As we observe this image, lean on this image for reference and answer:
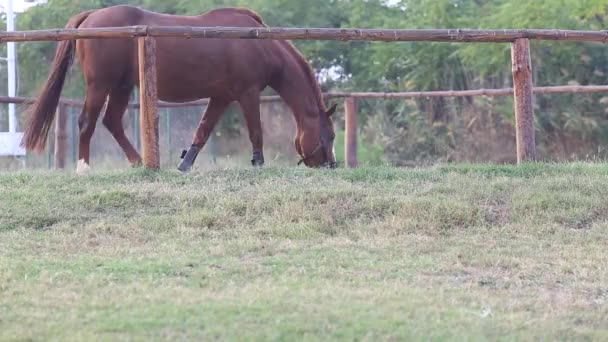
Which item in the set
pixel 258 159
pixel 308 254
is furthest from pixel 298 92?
pixel 308 254

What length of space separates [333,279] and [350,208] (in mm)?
1883

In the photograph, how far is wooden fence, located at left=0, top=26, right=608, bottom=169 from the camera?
8703mm

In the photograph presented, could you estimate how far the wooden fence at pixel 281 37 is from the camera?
28.6ft

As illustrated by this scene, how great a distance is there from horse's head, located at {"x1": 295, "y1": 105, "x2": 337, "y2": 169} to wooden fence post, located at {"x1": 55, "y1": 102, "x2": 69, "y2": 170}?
4032mm

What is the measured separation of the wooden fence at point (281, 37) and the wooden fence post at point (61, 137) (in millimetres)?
4754

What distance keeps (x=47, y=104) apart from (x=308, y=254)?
166 inches

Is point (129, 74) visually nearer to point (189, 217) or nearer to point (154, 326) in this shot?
point (189, 217)

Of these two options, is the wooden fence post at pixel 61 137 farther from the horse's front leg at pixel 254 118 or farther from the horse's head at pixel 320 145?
the horse's front leg at pixel 254 118

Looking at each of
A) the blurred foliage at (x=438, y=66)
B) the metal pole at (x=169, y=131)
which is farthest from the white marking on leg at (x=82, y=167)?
the blurred foliage at (x=438, y=66)

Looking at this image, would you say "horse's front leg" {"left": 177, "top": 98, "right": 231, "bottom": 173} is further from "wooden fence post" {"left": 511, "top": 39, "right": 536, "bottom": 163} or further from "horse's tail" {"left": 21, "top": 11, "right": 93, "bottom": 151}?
"wooden fence post" {"left": 511, "top": 39, "right": 536, "bottom": 163}

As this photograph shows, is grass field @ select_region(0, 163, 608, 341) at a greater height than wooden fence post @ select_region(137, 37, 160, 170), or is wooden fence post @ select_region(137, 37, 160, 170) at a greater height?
wooden fence post @ select_region(137, 37, 160, 170)

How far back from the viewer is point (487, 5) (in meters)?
20.1

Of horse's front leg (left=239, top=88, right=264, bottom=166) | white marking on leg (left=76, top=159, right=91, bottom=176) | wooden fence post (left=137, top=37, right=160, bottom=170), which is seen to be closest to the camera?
wooden fence post (left=137, top=37, right=160, bottom=170)

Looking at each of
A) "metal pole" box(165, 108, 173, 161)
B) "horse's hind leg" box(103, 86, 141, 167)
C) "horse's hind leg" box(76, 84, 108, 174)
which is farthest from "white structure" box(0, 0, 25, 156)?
"horse's hind leg" box(76, 84, 108, 174)
